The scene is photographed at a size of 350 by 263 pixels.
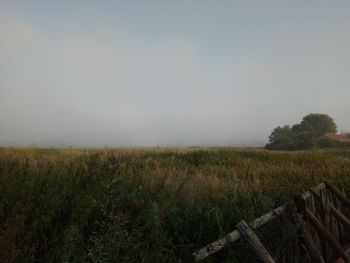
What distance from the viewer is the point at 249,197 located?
20.0ft

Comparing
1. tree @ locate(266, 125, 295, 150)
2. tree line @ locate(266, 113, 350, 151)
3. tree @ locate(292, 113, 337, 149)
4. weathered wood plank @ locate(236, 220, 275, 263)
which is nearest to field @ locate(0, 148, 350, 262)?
weathered wood plank @ locate(236, 220, 275, 263)

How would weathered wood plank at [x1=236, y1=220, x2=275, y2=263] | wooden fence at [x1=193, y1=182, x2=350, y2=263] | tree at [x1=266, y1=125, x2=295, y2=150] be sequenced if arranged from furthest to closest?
tree at [x1=266, y1=125, x2=295, y2=150], wooden fence at [x1=193, y1=182, x2=350, y2=263], weathered wood plank at [x1=236, y1=220, x2=275, y2=263]

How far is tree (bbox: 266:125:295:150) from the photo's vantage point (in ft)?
175

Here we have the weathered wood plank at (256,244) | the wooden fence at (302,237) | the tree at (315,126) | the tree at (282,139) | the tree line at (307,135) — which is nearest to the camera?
the weathered wood plank at (256,244)

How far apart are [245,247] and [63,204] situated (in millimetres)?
2822

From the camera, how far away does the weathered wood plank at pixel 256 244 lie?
3625 mm

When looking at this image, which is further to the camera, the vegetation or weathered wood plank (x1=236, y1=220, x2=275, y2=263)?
the vegetation

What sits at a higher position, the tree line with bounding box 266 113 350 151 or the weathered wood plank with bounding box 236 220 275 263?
the tree line with bounding box 266 113 350 151

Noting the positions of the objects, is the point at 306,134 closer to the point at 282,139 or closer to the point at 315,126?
the point at 282,139

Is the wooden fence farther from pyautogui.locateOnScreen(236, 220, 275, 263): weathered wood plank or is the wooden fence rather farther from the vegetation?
the vegetation

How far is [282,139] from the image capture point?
58344 mm

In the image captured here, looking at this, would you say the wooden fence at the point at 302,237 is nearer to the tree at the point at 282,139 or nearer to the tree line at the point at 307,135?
the tree line at the point at 307,135

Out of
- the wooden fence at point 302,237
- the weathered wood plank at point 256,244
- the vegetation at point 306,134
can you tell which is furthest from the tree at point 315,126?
the weathered wood plank at point 256,244

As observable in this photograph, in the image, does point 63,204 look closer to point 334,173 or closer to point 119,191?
point 119,191
